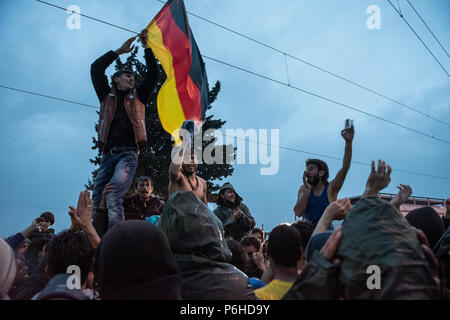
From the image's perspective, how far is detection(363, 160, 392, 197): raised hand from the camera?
2.02m

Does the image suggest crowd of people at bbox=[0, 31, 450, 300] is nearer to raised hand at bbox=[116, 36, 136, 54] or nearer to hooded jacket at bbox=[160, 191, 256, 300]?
hooded jacket at bbox=[160, 191, 256, 300]

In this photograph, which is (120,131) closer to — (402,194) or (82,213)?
(82,213)

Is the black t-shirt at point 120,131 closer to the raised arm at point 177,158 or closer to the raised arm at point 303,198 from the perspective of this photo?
the raised arm at point 177,158

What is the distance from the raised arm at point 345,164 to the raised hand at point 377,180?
1.30 metres

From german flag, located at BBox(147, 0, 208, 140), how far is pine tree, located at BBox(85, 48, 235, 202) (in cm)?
1155

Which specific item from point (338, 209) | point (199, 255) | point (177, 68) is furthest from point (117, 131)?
point (338, 209)

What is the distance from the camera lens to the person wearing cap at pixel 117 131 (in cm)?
356

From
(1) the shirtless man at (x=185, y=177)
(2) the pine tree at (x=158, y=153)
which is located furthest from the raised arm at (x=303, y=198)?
(2) the pine tree at (x=158, y=153)

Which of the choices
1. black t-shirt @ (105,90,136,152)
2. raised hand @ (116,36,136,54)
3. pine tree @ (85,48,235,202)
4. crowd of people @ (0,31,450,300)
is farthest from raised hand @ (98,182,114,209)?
pine tree @ (85,48,235,202)

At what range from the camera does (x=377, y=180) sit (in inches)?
79.8

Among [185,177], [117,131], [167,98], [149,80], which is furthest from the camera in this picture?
[167,98]

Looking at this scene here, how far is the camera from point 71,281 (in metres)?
1.61

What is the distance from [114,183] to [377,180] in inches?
96.3

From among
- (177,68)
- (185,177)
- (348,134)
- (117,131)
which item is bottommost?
(185,177)
